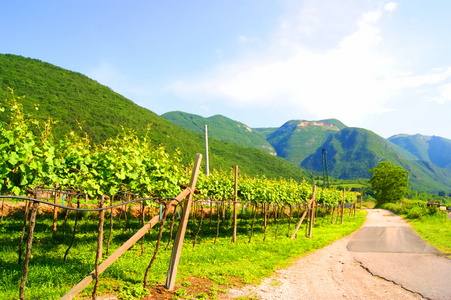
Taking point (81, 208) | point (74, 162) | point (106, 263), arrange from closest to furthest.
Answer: point (106, 263) → point (74, 162) → point (81, 208)

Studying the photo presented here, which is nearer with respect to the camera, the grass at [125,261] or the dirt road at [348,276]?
the grass at [125,261]

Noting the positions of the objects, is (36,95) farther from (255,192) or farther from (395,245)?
(395,245)

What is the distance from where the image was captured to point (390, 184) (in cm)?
5522

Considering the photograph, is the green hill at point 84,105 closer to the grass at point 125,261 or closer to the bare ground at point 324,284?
the grass at point 125,261

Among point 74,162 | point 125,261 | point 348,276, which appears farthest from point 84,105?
point 348,276

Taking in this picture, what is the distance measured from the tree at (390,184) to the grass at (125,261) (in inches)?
1985

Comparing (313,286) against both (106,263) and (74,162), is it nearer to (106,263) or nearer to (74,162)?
(106,263)

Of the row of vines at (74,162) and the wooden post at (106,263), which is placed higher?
the row of vines at (74,162)

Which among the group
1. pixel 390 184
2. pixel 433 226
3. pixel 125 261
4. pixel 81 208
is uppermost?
pixel 390 184

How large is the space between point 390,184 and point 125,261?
6018 centimetres

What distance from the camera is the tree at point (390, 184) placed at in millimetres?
54531

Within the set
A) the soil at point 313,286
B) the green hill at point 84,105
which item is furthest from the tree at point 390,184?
the soil at point 313,286

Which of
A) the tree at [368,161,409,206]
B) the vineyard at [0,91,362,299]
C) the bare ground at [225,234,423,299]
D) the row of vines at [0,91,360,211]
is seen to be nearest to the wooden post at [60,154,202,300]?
the vineyard at [0,91,362,299]

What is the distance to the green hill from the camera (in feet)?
266
